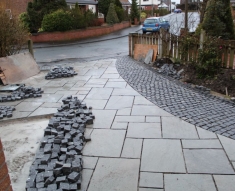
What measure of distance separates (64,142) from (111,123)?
1160 mm

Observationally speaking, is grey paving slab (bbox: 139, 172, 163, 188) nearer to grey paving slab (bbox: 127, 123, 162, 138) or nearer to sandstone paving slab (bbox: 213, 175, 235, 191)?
sandstone paving slab (bbox: 213, 175, 235, 191)

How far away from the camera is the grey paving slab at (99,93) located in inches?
234

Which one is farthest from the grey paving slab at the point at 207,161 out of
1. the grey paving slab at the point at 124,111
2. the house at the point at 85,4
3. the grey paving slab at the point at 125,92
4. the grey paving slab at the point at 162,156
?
the house at the point at 85,4

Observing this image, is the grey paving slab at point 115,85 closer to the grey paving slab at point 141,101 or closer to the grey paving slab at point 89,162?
the grey paving slab at point 141,101

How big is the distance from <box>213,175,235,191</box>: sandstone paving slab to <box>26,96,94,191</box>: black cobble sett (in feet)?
5.14

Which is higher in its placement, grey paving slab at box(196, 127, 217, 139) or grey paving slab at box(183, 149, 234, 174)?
grey paving slab at box(196, 127, 217, 139)

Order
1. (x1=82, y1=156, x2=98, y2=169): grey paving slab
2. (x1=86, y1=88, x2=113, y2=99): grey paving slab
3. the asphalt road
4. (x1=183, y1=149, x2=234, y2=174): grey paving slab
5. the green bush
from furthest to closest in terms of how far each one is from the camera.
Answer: the green bush
the asphalt road
(x1=86, y1=88, x2=113, y2=99): grey paving slab
(x1=82, y1=156, x2=98, y2=169): grey paving slab
(x1=183, y1=149, x2=234, y2=174): grey paving slab

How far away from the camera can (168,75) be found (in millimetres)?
7516

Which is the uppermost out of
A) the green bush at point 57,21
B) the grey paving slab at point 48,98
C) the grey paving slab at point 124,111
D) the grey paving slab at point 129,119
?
the green bush at point 57,21

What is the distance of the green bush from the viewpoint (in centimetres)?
2017

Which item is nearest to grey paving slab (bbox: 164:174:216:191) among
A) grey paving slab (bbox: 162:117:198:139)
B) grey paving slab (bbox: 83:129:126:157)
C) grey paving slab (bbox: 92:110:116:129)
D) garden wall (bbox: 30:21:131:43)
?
grey paving slab (bbox: 83:129:126:157)

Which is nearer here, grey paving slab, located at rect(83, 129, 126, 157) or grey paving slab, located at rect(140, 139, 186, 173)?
grey paving slab, located at rect(140, 139, 186, 173)

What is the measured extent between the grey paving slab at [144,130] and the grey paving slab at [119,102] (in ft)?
3.06

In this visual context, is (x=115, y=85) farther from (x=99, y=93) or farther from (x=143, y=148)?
(x=143, y=148)
